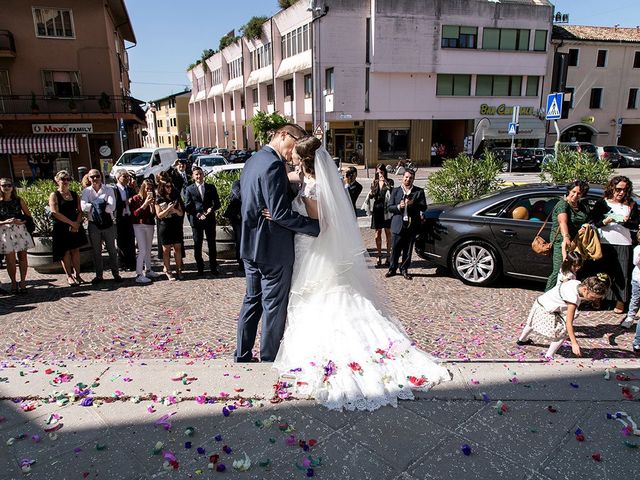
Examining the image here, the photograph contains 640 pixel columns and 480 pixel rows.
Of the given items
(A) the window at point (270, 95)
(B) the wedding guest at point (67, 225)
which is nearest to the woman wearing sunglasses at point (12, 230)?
(B) the wedding guest at point (67, 225)

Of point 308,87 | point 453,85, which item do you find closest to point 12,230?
point 308,87

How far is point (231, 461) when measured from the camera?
252 centimetres

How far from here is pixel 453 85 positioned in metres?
35.1

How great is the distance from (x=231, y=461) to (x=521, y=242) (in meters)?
5.11

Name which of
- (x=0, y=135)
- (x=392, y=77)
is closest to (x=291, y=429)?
(x=0, y=135)

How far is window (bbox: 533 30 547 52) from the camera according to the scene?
35.4 meters

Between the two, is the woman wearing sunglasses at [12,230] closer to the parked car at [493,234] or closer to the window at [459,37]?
the parked car at [493,234]

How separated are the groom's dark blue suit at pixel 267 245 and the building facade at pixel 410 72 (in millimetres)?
28359

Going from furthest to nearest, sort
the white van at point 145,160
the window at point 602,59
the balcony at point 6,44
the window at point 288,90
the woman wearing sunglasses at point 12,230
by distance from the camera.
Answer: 1. the window at point 288,90
2. the window at point 602,59
3. the balcony at point 6,44
4. the white van at point 145,160
5. the woman wearing sunglasses at point 12,230

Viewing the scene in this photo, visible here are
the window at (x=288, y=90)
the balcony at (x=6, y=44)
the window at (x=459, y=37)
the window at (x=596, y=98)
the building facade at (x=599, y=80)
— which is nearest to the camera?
the balcony at (x=6, y=44)

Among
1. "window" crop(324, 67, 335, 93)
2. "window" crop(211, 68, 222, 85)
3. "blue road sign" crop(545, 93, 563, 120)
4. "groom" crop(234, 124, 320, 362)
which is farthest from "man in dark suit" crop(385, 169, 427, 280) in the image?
"window" crop(211, 68, 222, 85)

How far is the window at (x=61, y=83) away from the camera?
25.7m

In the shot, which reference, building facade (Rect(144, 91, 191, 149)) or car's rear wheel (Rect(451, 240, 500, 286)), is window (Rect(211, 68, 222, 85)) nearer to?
building facade (Rect(144, 91, 191, 149))

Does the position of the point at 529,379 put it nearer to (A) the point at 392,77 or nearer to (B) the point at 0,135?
(B) the point at 0,135
